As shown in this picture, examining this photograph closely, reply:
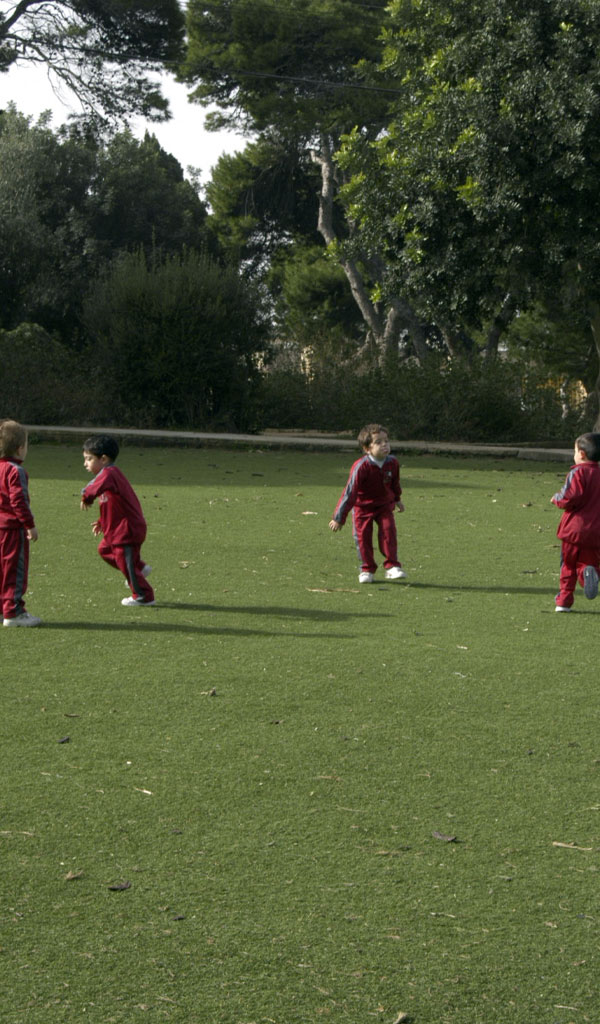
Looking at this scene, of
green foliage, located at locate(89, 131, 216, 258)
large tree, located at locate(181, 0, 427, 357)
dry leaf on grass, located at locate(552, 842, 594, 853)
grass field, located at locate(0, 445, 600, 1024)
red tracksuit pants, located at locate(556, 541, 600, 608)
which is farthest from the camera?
green foliage, located at locate(89, 131, 216, 258)

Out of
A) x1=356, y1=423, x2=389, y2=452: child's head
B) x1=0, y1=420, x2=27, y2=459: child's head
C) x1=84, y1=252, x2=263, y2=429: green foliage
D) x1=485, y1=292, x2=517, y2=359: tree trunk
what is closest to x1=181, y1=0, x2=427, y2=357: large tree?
x1=485, y1=292, x2=517, y2=359: tree trunk

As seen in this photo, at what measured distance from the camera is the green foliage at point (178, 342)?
26.3m

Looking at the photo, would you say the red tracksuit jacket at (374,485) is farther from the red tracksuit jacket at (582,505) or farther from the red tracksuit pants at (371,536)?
the red tracksuit jacket at (582,505)

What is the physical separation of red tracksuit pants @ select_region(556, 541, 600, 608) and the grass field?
201 millimetres

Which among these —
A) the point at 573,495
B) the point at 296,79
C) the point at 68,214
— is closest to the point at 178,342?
the point at 296,79

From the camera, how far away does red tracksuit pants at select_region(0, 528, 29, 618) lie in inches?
293

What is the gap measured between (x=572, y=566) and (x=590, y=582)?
0.66 feet

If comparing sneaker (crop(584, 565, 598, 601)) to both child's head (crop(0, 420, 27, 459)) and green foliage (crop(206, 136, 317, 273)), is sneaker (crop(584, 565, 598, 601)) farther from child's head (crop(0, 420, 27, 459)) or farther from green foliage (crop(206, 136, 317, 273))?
green foliage (crop(206, 136, 317, 273))

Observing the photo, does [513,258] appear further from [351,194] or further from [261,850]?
[261,850]

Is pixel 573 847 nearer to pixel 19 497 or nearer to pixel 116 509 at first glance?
pixel 19 497

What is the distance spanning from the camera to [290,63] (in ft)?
123

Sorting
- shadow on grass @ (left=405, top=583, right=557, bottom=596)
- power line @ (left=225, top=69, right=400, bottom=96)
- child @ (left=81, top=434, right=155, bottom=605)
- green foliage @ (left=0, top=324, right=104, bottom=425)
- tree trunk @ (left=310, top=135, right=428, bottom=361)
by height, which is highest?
power line @ (left=225, top=69, right=400, bottom=96)


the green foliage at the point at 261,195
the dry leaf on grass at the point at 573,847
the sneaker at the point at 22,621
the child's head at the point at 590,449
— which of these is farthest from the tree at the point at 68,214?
the dry leaf on grass at the point at 573,847

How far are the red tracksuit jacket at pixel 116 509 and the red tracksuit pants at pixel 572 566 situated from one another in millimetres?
2728
